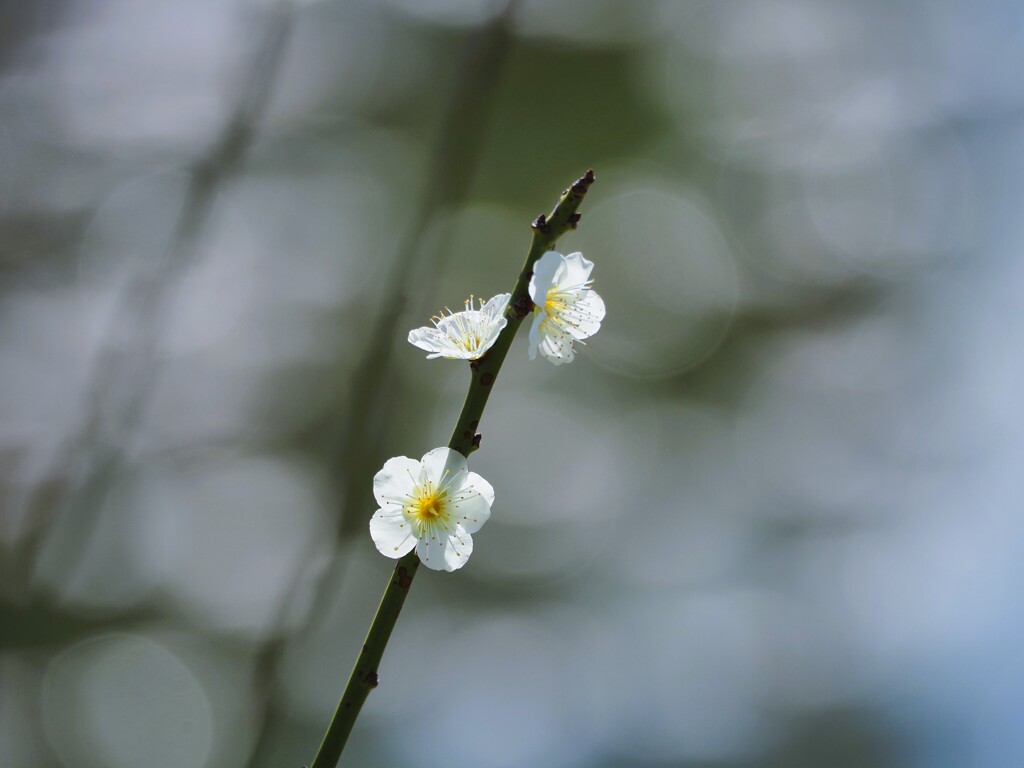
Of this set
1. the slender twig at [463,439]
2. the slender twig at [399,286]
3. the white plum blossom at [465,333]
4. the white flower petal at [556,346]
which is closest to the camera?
the slender twig at [463,439]

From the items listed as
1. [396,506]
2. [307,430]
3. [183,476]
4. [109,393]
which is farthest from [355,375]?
[307,430]

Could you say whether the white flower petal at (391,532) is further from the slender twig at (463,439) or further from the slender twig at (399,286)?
the slender twig at (399,286)

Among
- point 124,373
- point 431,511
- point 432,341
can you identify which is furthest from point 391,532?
point 124,373

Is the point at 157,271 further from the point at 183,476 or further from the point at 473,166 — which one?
the point at 183,476

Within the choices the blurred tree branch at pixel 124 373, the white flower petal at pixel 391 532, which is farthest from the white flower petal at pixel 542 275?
the blurred tree branch at pixel 124 373

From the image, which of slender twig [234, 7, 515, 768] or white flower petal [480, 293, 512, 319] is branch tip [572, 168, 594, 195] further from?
slender twig [234, 7, 515, 768]

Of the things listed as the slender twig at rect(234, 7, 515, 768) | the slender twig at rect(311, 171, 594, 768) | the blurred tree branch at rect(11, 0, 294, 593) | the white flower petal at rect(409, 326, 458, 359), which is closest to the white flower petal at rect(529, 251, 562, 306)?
the slender twig at rect(311, 171, 594, 768)
